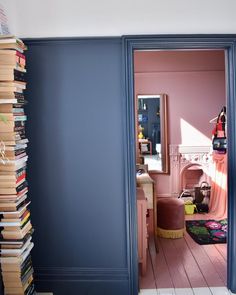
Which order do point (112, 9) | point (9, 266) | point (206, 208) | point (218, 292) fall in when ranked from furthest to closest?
1. point (206, 208)
2. point (218, 292)
3. point (112, 9)
4. point (9, 266)

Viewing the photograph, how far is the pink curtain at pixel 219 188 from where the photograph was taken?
5.63m

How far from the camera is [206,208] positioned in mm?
5984

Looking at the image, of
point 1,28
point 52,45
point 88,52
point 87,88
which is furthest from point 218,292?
point 1,28

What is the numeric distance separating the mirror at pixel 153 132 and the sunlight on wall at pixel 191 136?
30cm

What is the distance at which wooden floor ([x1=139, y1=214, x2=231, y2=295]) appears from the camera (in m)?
3.49

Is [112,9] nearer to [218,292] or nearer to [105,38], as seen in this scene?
[105,38]

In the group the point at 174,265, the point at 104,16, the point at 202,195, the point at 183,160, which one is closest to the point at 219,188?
the point at 202,195

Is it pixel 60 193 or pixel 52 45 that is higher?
pixel 52 45

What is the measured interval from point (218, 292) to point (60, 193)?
1.73m

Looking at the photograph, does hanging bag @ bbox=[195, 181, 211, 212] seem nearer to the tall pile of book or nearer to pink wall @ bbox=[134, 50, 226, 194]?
pink wall @ bbox=[134, 50, 226, 194]

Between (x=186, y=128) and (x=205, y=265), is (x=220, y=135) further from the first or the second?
(x=205, y=265)

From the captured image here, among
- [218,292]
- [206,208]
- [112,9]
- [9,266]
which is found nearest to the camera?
[9,266]

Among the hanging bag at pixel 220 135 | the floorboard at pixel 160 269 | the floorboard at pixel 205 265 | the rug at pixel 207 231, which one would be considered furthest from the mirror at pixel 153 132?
the floorboard at pixel 160 269

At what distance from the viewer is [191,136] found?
6.30 meters
